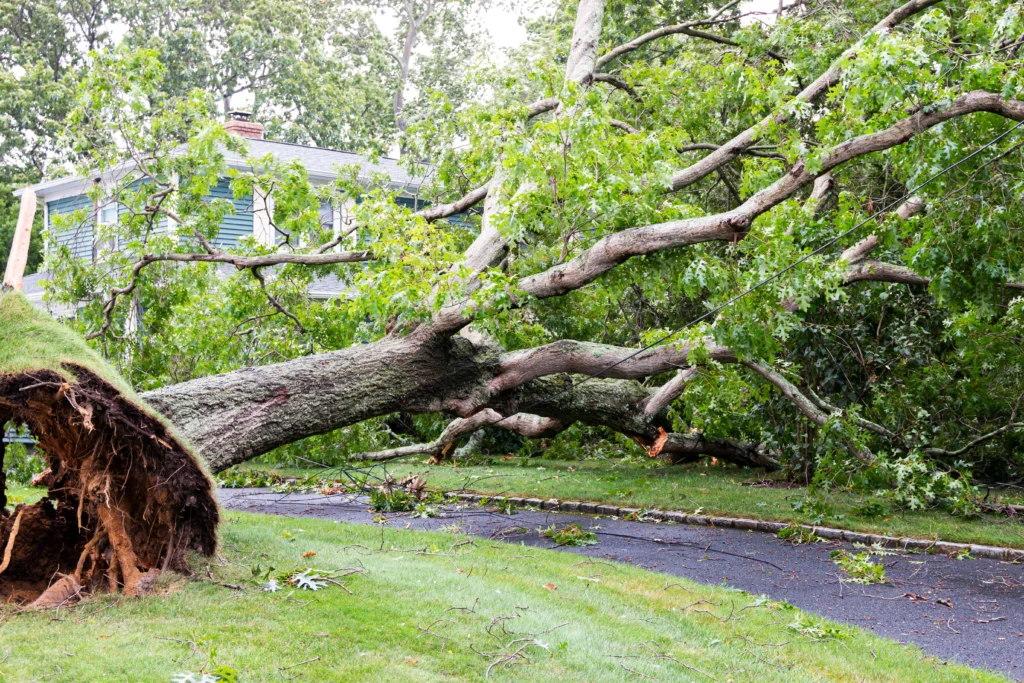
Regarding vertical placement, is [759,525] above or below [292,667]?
below

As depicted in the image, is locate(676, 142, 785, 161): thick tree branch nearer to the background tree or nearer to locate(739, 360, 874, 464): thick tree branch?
the background tree

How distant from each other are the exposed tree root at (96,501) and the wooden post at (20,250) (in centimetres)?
95

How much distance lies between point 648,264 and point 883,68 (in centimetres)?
336

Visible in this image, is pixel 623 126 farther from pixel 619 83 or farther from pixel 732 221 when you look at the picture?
pixel 732 221

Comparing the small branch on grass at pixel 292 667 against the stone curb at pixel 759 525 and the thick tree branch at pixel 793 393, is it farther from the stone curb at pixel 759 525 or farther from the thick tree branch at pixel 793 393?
the thick tree branch at pixel 793 393

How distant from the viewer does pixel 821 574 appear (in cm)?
844

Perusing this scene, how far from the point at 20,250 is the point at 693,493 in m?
9.12

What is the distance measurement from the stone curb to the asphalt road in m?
0.20

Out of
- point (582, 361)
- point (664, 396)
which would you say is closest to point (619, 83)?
point (664, 396)

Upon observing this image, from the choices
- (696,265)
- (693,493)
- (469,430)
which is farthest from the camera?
(469,430)

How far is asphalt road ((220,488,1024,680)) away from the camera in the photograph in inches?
257

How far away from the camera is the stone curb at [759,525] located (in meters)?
9.28

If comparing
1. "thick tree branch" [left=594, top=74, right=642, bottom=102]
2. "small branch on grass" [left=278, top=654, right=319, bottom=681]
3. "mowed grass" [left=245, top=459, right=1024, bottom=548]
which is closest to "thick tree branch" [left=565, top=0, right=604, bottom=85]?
"thick tree branch" [left=594, top=74, right=642, bottom=102]

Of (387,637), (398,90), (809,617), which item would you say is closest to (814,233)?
(809,617)
